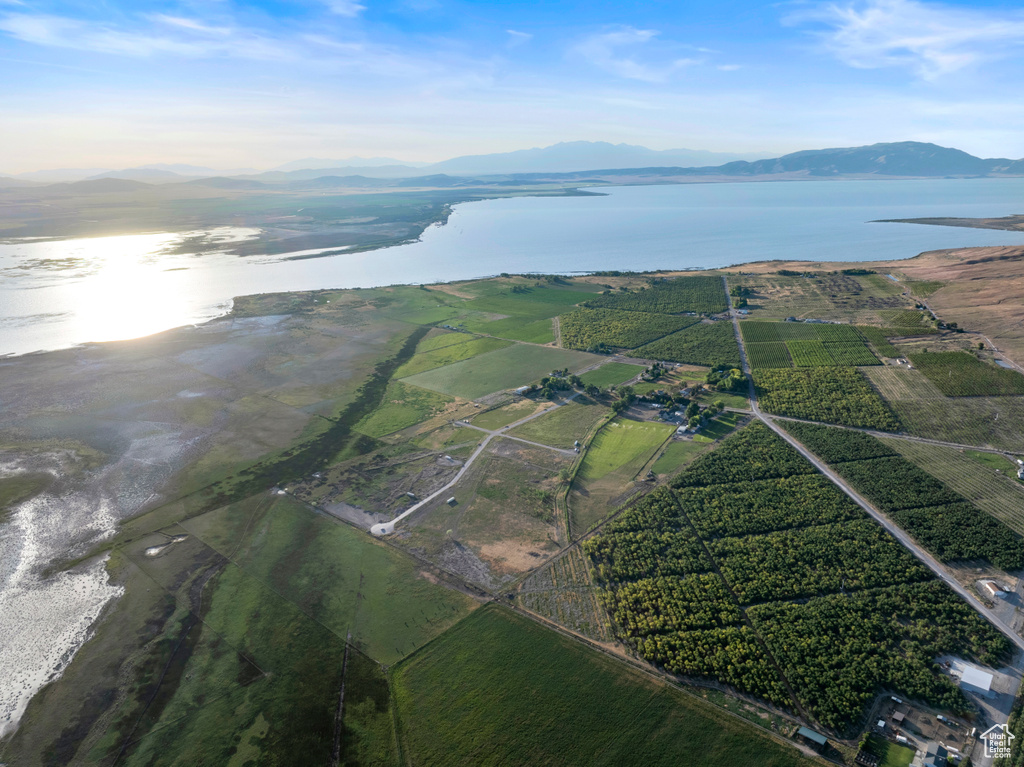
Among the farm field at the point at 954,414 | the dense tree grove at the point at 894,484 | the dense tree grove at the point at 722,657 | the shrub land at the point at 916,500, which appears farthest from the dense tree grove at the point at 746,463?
the dense tree grove at the point at 722,657

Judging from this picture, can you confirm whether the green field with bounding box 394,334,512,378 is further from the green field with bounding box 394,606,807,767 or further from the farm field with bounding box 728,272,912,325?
the farm field with bounding box 728,272,912,325

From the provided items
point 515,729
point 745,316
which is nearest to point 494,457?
point 515,729

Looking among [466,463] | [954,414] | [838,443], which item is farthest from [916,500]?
[466,463]

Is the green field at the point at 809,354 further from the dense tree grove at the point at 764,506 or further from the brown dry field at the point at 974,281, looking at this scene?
the dense tree grove at the point at 764,506

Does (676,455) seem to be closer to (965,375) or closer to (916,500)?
(916,500)

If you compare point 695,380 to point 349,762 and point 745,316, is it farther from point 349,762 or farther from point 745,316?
point 349,762
